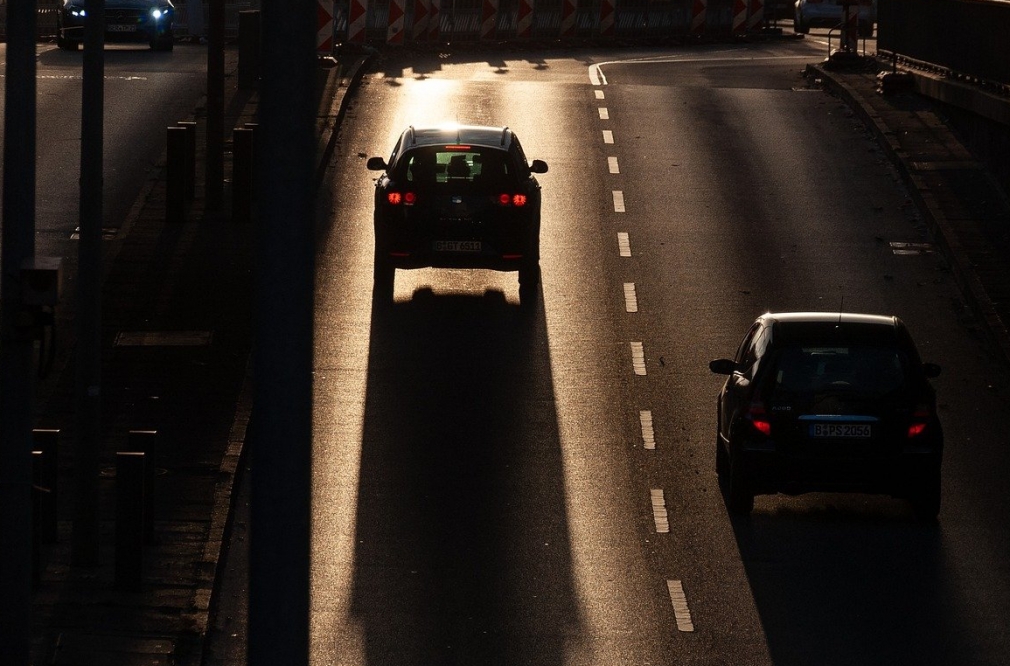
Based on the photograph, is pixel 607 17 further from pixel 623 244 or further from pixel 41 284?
pixel 41 284

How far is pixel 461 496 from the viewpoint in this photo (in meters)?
14.7

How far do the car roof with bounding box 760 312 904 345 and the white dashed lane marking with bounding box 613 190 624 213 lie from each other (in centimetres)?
1149

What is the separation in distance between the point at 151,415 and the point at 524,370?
3911mm

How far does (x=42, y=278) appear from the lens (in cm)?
916

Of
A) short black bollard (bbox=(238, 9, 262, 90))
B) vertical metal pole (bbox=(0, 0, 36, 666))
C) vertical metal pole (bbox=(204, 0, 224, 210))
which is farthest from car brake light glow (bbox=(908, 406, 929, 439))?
short black bollard (bbox=(238, 9, 262, 90))

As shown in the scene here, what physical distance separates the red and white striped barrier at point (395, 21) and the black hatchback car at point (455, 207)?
2305cm

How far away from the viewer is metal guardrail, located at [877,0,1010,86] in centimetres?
2652

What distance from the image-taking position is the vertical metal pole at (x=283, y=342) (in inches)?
203

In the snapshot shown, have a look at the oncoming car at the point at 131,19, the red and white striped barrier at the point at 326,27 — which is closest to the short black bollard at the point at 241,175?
the red and white striped barrier at the point at 326,27

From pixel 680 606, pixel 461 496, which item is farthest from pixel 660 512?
pixel 680 606

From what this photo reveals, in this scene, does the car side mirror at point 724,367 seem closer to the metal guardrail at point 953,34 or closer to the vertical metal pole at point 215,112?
the vertical metal pole at point 215,112

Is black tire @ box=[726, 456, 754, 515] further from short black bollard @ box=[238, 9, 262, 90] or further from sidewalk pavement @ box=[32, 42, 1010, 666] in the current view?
short black bollard @ box=[238, 9, 262, 90]

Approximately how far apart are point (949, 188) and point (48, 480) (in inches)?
662

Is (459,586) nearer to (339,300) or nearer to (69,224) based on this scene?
(339,300)
